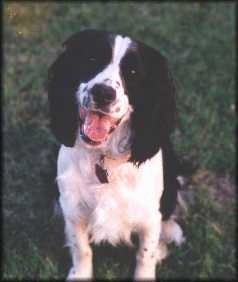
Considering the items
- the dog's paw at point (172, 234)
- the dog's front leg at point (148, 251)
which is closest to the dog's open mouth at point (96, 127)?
the dog's front leg at point (148, 251)

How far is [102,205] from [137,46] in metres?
0.97

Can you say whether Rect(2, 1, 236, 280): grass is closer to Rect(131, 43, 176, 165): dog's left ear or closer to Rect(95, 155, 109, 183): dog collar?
Rect(95, 155, 109, 183): dog collar

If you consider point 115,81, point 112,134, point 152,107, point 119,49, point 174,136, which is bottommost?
point 174,136

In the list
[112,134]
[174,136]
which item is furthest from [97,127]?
[174,136]

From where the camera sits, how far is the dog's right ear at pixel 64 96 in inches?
144

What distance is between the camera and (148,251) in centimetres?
427

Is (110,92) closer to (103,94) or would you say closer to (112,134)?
(103,94)

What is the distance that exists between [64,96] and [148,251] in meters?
1.18

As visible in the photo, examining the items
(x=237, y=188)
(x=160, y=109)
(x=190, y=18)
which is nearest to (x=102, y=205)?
(x=160, y=109)

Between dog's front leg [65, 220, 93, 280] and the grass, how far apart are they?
4.1 inches

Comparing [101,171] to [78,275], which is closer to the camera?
[101,171]

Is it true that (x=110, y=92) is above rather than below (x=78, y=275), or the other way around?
above

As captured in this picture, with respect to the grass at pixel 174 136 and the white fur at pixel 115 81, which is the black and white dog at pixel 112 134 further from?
the grass at pixel 174 136

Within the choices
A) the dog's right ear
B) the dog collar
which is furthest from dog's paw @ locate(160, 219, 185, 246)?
the dog's right ear
